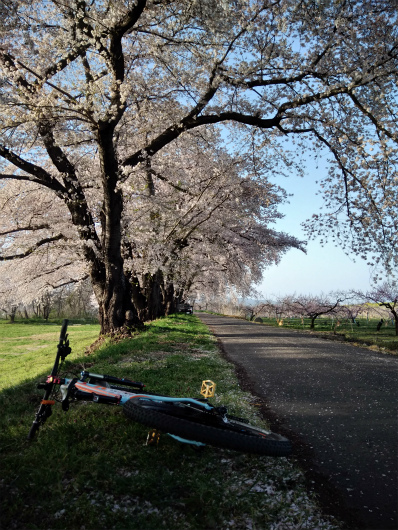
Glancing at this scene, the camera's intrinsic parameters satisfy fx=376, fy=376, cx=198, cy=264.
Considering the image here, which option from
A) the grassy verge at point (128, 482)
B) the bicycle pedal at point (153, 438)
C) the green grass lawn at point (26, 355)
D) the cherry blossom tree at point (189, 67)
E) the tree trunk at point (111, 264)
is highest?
the cherry blossom tree at point (189, 67)

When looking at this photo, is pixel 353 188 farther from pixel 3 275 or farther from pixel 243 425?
pixel 3 275

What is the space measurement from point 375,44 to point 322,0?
1.83 meters

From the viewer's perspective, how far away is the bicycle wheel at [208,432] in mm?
2986

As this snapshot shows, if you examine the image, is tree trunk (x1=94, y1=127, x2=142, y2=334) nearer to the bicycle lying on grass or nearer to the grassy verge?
the bicycle lying on grass

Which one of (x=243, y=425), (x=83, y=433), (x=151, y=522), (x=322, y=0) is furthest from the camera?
(x=322, y=0)

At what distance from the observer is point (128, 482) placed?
3023 millimetres

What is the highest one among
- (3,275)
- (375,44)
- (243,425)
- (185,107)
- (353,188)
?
(185,107)

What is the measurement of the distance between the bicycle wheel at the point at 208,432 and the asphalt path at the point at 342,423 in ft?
1.38

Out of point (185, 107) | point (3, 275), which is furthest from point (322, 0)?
point (3, 275)

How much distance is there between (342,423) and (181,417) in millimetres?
2078

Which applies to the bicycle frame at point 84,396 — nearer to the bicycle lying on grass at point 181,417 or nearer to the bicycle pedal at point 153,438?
the bicycle lying on grass at point 181,417

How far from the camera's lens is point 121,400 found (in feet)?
12.3

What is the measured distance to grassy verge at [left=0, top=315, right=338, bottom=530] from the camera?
8.58 feet

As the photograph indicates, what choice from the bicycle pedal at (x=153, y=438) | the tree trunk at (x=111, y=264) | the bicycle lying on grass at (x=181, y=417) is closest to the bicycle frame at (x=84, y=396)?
the bicycle lying on grass at (x=181, y=417)
